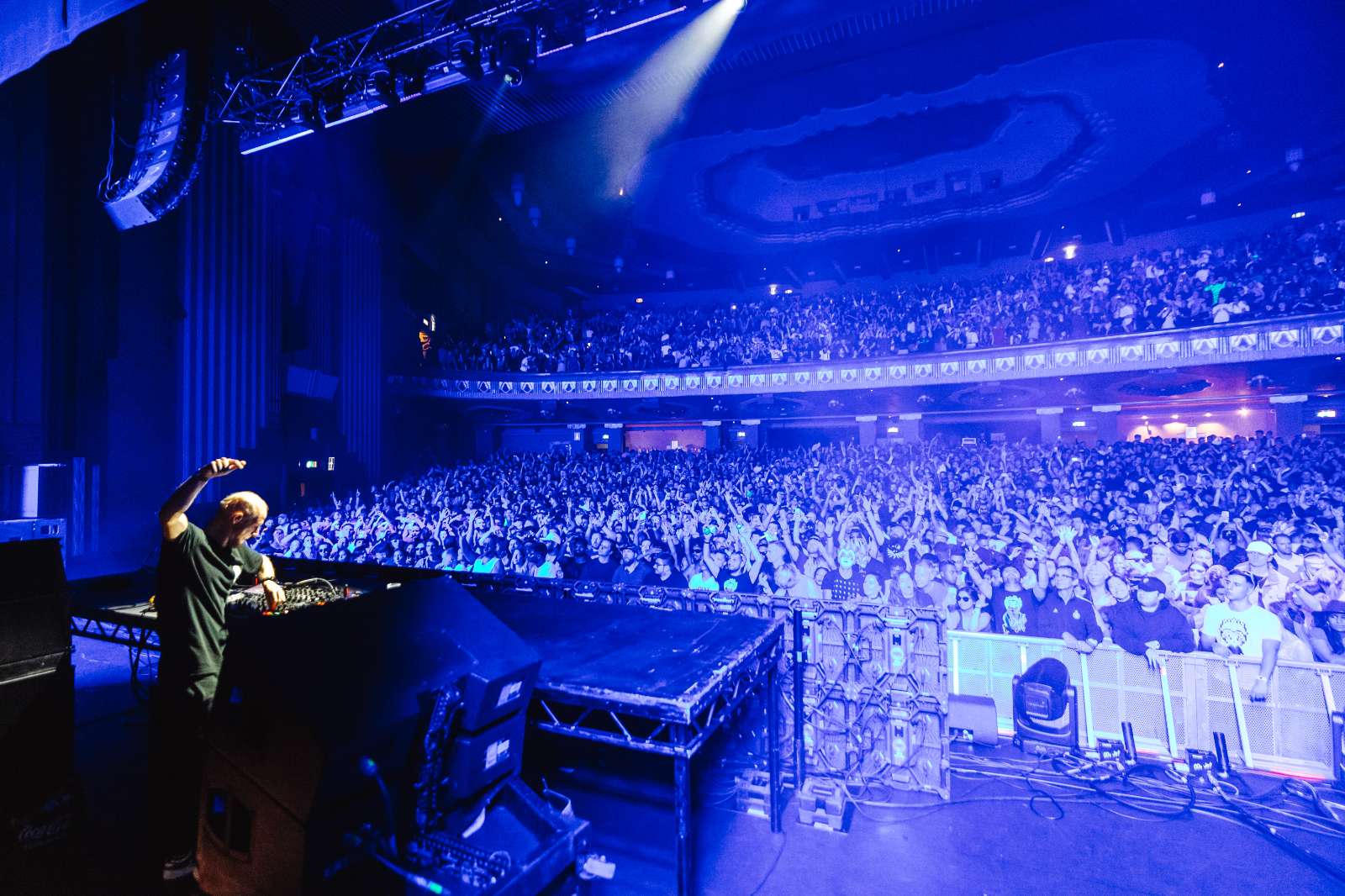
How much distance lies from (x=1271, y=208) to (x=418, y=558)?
23.7m

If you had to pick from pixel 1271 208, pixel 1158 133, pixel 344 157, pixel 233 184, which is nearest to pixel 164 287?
pixel 233 184

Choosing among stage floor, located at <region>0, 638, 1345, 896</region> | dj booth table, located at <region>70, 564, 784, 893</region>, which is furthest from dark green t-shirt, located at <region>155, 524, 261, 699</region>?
dj booth table, located at <region>70, 564, 784, 893</region>

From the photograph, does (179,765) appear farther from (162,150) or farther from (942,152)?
(942,152)

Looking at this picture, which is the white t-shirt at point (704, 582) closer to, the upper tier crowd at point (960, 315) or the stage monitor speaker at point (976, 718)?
the stage monitor speaker at point (976, 718)

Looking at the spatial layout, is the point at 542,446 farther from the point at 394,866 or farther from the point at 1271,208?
the point at 1271,208

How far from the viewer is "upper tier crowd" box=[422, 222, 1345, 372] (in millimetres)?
12461

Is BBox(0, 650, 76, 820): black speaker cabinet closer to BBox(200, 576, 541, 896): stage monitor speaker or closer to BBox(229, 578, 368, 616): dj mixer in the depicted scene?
BBox(229, 578, 368, 616): dj mixer

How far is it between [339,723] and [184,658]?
151 cm

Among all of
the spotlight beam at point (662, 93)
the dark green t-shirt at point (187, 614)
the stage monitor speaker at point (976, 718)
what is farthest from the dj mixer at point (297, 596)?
the spotlight beam at point (662, 93)

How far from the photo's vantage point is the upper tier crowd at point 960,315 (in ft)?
40.9

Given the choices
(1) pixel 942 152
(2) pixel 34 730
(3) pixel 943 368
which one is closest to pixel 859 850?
(2) pixel 34 730

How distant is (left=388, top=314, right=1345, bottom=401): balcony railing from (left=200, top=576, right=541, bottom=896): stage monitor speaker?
14.9m

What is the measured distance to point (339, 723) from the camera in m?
1.70

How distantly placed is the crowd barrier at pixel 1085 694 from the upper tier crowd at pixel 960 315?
11.9 metres
